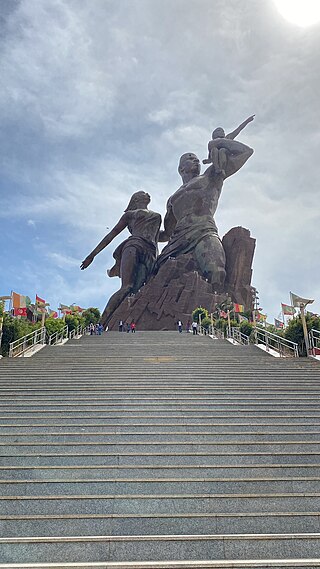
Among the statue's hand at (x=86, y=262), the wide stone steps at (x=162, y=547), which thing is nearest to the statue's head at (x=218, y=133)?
the statue's hand at (x=86, y=262)

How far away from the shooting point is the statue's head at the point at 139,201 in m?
32.5

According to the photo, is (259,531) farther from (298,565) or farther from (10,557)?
(10,557)

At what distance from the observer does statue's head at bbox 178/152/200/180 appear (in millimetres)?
31906

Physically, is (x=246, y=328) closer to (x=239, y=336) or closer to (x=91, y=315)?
(x=239, y=336)

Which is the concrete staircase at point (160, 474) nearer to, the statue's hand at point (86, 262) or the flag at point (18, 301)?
the flag at point (18, 301)

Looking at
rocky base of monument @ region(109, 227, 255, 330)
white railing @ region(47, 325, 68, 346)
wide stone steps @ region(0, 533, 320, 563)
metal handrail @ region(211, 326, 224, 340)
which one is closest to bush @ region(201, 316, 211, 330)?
metal handrail @ region(211, 326, 224, 340)

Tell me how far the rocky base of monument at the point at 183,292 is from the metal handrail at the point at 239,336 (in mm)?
7757

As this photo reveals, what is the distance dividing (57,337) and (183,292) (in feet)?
36.9

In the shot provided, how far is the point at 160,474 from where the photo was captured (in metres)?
4.75

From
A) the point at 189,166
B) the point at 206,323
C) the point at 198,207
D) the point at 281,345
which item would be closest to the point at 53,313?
the point at 206,323

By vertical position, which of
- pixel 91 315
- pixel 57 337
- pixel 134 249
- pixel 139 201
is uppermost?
pixel 139 201

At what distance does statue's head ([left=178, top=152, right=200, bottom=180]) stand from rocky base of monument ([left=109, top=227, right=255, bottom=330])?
5766mm

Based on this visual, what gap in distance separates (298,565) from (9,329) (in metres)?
10.00

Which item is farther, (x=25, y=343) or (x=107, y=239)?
(x=107, y=239)
